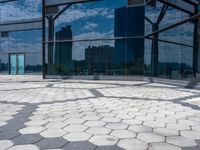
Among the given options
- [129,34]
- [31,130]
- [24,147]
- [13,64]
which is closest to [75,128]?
[31,130]

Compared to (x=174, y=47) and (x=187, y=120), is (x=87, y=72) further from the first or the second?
(x=187, y=120)

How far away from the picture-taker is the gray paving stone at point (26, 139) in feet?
13.3

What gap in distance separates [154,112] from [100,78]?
47.7 feet

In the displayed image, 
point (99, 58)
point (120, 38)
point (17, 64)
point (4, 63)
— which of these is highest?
point (120, 38)

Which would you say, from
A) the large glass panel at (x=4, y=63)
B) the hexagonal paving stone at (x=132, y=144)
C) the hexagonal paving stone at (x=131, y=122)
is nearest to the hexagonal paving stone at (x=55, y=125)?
the hexagonal paving stone at (x=131, y=122)

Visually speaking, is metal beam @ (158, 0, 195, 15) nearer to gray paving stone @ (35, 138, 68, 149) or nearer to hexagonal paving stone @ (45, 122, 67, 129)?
hexagonal paving stone @ (45, 122, 67, 129)

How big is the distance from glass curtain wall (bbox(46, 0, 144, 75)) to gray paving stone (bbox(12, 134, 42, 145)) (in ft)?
52.1

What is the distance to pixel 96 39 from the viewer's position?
21.6 meters

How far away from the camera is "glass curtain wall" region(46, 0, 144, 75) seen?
20.2m

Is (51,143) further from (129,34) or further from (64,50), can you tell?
(64,50)

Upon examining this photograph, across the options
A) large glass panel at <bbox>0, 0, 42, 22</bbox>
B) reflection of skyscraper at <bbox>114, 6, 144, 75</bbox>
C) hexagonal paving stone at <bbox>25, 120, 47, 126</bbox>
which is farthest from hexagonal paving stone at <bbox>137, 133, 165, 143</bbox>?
large glass panel at <bbox>0, 0, 42, 22</bbox>

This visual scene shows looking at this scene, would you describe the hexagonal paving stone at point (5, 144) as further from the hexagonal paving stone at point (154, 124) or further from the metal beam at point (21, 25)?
the metal beam at point (21, 25)

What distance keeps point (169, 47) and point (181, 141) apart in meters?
13.8

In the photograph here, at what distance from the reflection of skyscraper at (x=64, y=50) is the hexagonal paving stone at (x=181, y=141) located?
19.0 metres
